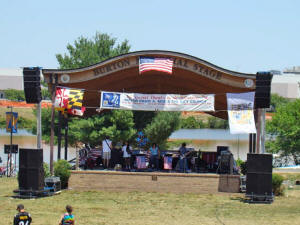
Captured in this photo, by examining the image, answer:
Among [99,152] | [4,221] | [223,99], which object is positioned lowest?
[4,221]

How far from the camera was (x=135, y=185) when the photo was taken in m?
22.8

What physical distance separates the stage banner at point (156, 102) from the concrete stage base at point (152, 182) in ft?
8.91

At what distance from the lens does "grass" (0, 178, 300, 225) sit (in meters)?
17.0

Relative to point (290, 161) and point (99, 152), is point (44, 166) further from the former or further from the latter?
point (290, 161)

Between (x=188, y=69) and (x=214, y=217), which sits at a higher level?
(x=188, y=69)

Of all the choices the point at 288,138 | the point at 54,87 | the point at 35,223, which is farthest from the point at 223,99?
the point at 288,138

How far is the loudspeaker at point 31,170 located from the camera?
68.6 ft

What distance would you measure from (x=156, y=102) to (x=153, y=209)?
19.4ft

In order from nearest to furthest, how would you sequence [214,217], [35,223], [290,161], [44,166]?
[35,223] → [214,217] → [44,166] → [290,161]

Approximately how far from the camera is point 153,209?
61.9ft

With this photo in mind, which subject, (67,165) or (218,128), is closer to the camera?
(67,165)

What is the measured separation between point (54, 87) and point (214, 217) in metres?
9.41

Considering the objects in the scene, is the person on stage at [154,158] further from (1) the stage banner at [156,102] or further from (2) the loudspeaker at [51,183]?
(2) the loudspeaker at [51,183]

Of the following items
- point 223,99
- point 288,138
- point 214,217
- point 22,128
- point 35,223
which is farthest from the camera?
point 22,128
